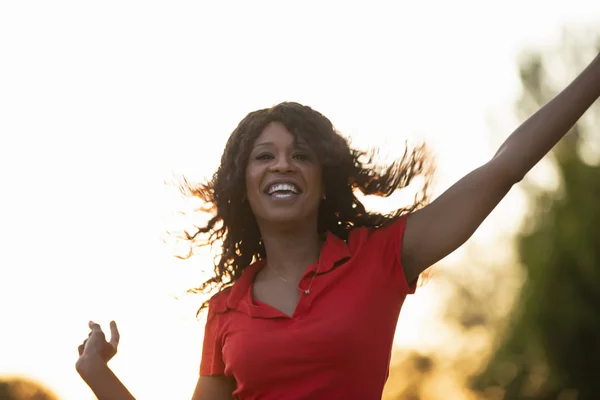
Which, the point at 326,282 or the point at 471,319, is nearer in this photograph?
the point at 326,282

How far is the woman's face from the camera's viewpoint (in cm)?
397

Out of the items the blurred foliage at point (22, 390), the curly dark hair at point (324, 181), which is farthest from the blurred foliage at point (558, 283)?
the blurred foliage at point (22, 390)

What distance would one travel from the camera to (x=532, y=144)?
11.5 feet

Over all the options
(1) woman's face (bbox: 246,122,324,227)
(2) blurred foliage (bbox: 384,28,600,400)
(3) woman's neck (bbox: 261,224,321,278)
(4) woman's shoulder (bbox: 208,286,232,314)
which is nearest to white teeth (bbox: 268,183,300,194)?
(1) woman's face (bbox: 246,122,324,227)

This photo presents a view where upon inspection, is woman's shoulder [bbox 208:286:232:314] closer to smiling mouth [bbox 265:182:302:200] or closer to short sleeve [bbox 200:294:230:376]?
short sleeve [bbox 200:294:230:376]

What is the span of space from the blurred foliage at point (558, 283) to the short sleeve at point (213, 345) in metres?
14.6

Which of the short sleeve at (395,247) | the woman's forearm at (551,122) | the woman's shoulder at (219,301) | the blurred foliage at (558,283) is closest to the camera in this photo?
the woman's forearm at (551,122)

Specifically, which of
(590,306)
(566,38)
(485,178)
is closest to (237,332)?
(485,178)

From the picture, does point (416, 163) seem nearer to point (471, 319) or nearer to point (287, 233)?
point (287, 233)

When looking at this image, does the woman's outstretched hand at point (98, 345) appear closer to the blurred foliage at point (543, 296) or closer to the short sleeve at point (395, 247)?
the short sleeve at point (395, 247)

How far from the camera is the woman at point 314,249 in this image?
141 inches

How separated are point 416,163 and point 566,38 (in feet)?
51.4

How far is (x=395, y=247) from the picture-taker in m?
3.78

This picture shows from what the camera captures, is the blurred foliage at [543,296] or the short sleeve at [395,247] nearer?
the short sleeve at [395,247]
